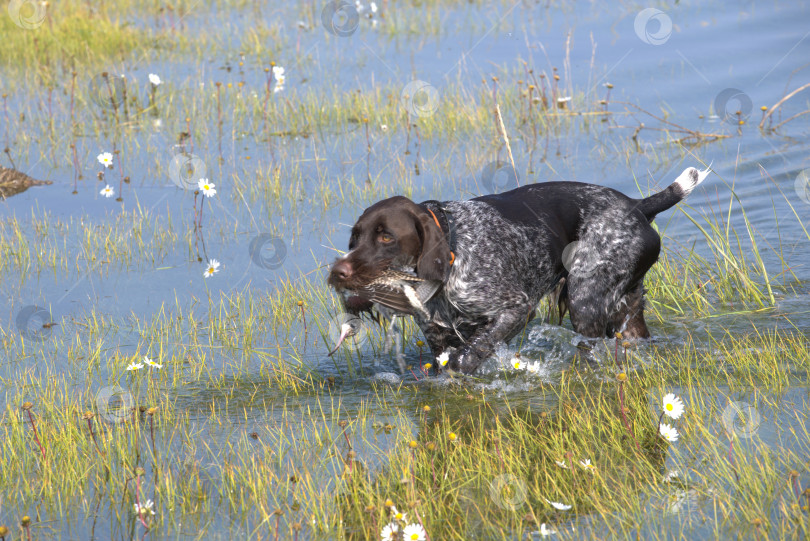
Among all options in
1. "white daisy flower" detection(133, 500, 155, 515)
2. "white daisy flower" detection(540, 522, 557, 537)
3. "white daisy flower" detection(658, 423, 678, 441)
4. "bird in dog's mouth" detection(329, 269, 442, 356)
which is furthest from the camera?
"bird in dog's mouth" detection(329, 269, 442, 356)

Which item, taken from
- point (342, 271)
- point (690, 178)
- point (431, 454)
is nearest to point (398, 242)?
point (342, 271)

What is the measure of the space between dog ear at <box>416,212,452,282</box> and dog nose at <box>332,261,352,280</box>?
0.49 meters

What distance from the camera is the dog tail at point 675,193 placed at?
17.5 ft

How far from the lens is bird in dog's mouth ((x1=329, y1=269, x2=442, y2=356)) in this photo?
15.0 ft

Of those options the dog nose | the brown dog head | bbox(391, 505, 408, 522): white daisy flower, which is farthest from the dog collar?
bbox(391, 505, 408, 522): white daisy flower

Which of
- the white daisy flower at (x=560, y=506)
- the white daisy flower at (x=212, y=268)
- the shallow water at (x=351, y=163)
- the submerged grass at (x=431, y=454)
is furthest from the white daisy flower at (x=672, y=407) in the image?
the white daisy flower at (x=212, y=268)

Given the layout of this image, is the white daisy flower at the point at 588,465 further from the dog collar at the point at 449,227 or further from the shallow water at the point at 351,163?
the dog collar at the point at 449,227

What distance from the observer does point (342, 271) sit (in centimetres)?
437

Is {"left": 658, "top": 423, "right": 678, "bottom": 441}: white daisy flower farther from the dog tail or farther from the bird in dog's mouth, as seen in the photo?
the dog tail

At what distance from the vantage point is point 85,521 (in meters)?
3.73

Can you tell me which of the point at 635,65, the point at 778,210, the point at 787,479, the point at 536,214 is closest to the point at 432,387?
the point at 536,214

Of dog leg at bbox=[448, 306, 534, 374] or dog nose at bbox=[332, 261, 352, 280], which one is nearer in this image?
dog nose at bbox=[332, 261, 352, 280]

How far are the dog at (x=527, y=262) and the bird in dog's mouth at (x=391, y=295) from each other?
0.01 meters

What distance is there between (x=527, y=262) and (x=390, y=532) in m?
2.39
